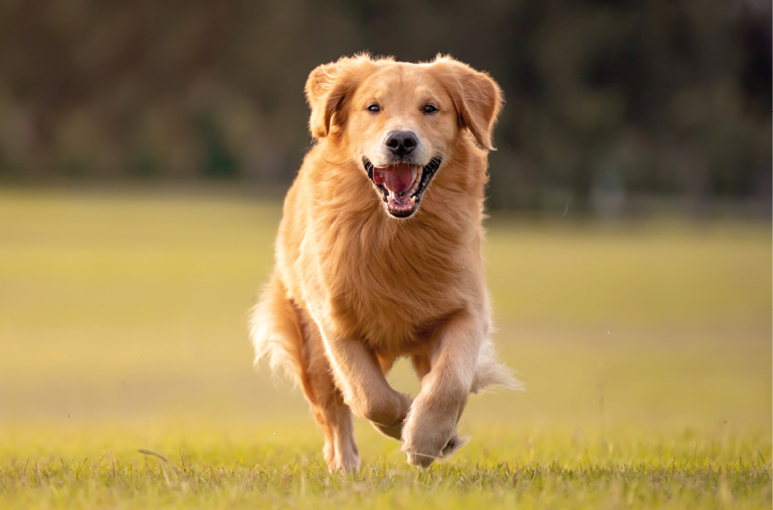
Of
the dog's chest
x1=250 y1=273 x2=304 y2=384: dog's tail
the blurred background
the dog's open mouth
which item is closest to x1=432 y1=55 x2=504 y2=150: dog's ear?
the dog's open mouth

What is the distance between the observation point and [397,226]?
15.4ft

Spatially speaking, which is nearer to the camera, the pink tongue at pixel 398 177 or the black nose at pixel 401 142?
the black nose at pixel 401 142

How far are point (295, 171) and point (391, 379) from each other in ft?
26.4

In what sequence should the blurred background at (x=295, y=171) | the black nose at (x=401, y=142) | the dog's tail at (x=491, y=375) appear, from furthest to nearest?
the blurred background at (x=295, y=171) → the dog's tail at (x=491, y=375) → the black nose at (x=401, y=142)

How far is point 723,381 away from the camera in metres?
13.0

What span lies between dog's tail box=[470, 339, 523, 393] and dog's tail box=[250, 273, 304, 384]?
1.23m

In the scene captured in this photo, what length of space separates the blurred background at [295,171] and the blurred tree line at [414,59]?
12 centimetres

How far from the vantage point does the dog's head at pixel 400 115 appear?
4.42m

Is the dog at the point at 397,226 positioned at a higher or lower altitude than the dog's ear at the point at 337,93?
lower

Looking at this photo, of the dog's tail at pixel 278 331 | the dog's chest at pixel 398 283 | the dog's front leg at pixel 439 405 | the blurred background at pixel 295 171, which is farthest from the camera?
the blurred background at pixel 295 171

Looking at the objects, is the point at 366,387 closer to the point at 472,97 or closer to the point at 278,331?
the point at 278,331

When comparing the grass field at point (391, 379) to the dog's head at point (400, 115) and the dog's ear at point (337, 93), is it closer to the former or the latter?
the dog's head at point (400, 115)

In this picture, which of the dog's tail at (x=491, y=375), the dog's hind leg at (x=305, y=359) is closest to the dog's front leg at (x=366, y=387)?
the dog's tail at (x=491, y=375)

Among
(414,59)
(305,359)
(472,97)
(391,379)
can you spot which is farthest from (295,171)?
(414,59)
